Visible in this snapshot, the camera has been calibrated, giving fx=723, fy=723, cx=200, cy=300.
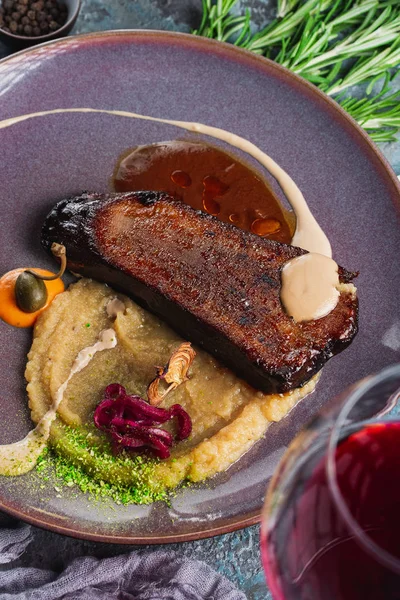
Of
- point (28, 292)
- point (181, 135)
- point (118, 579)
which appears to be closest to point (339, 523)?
point (118, 579)

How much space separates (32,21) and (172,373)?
2.89m

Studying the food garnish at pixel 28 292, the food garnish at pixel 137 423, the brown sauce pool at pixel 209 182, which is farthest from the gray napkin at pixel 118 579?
the brown sauce pool at pixel 209 182

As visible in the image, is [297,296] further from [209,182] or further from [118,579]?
[118,579]

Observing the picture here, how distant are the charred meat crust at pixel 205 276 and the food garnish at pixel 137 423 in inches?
19.7

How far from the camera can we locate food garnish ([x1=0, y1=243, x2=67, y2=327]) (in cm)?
431

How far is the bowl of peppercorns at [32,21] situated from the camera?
5219mm

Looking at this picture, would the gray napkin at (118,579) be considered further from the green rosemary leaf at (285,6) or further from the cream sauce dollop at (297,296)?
the green rosemary leaf at (285,6)

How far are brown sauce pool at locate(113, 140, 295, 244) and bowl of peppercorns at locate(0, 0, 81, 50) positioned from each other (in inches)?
45.2

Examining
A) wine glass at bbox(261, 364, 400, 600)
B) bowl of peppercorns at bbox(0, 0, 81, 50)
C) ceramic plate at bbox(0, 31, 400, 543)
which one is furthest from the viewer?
bowl of peppercorns at bbox(0, 0, 81, 50)

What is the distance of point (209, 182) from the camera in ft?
16.2

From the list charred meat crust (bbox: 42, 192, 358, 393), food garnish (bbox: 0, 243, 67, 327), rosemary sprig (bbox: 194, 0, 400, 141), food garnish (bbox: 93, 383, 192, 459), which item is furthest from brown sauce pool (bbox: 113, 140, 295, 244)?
food garnish (bbox: 93, 383, 192, 459)

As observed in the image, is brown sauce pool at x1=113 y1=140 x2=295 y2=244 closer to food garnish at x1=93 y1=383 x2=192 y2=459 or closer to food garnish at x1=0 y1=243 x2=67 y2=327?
food garnish at x1=0 y1=243 x2=67 y2=327

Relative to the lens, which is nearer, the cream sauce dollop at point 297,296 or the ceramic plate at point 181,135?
the cream sauce dollop at point 297,296

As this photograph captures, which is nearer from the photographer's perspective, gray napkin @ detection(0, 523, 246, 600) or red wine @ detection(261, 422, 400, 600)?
red wine @ detection(261, 422, 400, 600)
